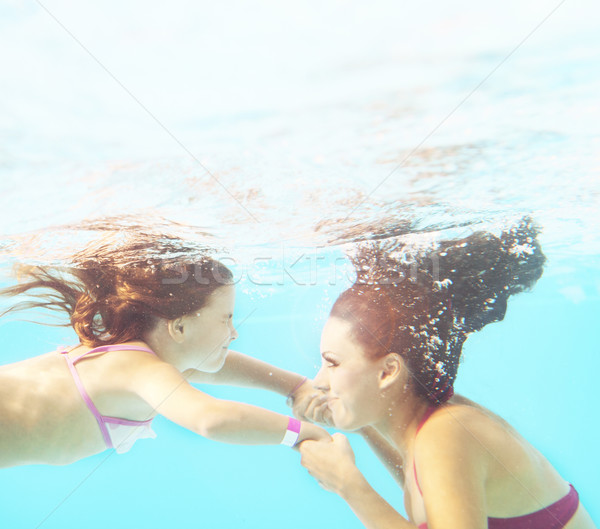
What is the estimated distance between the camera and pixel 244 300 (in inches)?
661

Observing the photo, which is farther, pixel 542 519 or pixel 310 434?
pixel 310 434

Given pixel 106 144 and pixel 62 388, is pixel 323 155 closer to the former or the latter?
pixel 106 144

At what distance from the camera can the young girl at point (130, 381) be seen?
3764 mm

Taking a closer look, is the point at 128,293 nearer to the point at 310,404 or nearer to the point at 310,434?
the point at 310,404

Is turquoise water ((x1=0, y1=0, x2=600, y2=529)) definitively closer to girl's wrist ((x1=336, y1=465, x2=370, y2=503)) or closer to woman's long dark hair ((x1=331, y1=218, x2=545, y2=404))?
woman's long dark hair ((x1=331, y1=218, x2=545, y2=404))

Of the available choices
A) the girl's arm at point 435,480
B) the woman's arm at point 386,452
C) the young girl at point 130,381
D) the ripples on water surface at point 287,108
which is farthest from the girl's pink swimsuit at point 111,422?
the woman's arm at point 386,452

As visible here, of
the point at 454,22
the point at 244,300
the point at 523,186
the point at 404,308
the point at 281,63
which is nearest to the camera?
the point at 454,22

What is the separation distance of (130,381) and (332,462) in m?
2.19

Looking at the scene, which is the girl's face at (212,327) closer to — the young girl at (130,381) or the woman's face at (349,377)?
the young girl at (130,381)

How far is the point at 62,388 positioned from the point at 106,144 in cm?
270

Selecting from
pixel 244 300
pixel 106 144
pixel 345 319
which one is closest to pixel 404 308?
pixel 345 319

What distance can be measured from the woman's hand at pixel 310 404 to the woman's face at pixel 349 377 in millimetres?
439

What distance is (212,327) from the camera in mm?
5387

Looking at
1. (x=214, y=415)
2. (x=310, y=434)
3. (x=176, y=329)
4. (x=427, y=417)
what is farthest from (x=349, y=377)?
(x=176, y=329)
